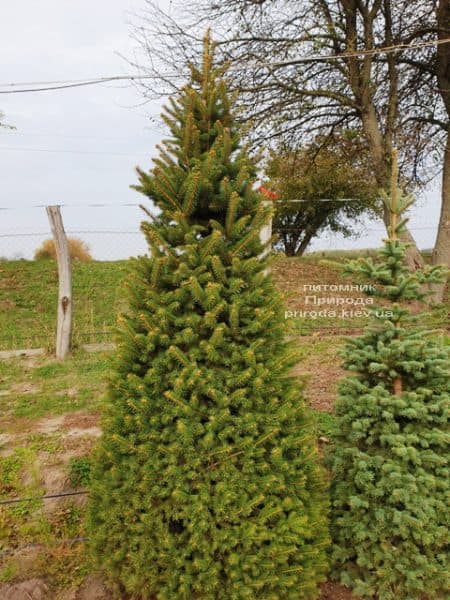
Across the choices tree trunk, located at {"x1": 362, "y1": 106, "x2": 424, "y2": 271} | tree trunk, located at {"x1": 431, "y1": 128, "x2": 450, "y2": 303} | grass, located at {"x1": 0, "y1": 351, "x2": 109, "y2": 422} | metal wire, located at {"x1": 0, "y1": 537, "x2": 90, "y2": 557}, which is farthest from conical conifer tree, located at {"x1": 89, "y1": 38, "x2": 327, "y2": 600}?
tree trunk, located at {"x1": 431, "y1": 128, "x2": 450, "y2": 303}

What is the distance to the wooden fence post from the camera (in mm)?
6469

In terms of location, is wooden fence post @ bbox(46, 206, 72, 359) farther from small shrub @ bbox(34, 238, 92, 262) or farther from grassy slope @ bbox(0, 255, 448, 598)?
small shrub @ bbox(34, 238, 92, 262)

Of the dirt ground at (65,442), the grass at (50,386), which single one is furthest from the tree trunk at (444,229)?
the grass at (50,386)

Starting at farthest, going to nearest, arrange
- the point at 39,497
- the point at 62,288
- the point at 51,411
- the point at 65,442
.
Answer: the point at 62,288 < the point at 51,411 < the point at 65,442 < the point at 39,497

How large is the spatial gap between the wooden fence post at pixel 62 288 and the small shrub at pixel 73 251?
479 centimetres

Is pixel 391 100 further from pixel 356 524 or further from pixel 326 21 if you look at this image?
pixel 356 524

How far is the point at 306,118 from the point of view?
10.4m

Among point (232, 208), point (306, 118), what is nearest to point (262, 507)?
point (232, 208)

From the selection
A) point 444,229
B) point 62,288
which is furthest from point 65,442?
point 444,229

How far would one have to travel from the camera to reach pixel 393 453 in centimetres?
229

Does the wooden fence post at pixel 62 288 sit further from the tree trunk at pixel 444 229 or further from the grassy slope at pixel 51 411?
the tree trunk at pixel 444 229

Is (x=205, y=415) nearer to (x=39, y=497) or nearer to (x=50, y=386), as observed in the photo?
(x=39, y=497)

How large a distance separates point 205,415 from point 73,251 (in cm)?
1024

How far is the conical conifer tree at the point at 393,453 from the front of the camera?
7.25 feet
